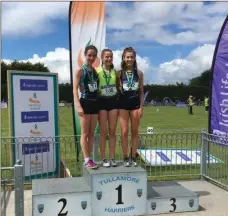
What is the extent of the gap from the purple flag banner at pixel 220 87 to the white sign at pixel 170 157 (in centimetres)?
77

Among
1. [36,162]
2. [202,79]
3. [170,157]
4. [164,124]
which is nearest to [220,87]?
[170,157]

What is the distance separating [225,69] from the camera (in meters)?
8.11

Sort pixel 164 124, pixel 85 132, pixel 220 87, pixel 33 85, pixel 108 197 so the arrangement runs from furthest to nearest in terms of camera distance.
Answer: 1. pixel 164 124
2. pixel 220 87
3. pixel 33 85
4. pixel 85 132
5. pixel 108 197

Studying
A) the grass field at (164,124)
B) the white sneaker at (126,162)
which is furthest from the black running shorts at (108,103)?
the grass field at (164,124)

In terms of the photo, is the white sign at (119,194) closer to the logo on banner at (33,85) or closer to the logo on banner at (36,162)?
the logo on banner at (36,162)

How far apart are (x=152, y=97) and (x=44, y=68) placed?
22091 millimetres

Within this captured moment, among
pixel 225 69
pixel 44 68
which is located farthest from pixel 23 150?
pixel 44 68

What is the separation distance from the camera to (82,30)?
8367 millimetres

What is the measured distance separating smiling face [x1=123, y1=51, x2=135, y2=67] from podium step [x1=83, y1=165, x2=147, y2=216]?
65.4 inches

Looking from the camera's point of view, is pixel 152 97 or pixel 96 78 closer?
pixel 96 78

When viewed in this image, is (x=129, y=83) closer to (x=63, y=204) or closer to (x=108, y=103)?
(x=108, y=103)

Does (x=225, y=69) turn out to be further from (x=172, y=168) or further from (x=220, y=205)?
(x=220, y=205)

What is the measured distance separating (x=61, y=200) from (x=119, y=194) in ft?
2.77

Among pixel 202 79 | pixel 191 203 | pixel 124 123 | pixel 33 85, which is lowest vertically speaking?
pixel 191 203
